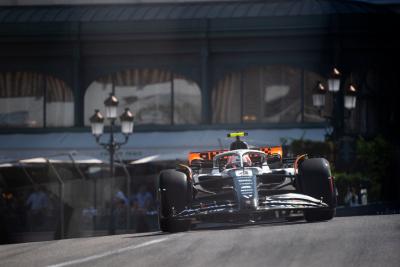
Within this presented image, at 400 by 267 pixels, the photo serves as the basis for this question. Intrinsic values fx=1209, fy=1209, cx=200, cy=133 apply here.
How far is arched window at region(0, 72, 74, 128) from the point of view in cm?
4412

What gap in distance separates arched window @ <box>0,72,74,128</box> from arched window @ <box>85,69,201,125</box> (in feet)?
2.89

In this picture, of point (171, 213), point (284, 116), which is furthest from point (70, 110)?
point (171, 213)

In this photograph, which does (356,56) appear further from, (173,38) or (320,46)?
(173,38)

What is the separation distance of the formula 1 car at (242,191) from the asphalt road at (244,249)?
1.48 meters

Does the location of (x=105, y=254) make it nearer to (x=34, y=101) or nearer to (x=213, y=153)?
(x=213, y=153)

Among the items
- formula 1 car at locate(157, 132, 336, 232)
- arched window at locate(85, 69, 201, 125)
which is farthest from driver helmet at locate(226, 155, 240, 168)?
arched window at locate(85, 69, 201, 125)

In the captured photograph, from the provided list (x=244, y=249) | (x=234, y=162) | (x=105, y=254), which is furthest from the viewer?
(x=234, y=162)

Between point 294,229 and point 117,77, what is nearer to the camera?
point 294,229

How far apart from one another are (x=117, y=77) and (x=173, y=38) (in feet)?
8.50

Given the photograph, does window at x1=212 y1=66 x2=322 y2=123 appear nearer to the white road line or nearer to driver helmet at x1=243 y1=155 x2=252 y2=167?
driver helmet at x1=243 y1=155 x2=252 y2=167

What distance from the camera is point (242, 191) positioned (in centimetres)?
1603

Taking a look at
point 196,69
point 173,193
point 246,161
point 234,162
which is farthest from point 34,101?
point 173,193

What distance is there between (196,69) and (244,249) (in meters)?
32.3

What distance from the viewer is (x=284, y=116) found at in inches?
1681
